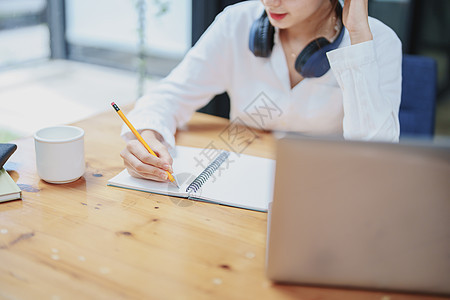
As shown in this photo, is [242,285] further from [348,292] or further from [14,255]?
[14,255]

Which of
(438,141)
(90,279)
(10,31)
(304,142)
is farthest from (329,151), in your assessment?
(10,31)

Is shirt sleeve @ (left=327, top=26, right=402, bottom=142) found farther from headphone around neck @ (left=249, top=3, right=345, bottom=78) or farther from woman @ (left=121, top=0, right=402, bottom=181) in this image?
headphone around neck @ (left=249, top=3, right=345, bottom=78)

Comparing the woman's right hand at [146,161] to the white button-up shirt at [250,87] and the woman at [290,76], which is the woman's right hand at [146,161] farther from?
the white button-up shirt at [250,87]

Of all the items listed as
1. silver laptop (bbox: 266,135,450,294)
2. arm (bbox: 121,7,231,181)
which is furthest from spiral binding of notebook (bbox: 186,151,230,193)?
silver laptop (bbox: 266,135,450,294)

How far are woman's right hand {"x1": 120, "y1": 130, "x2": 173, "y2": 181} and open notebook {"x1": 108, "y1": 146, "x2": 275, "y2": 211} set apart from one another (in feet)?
0.05

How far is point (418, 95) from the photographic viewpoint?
5.65 feet

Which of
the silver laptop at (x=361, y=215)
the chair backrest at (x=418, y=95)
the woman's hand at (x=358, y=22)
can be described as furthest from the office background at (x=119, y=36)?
the silver laptop at (x=361, y=215)

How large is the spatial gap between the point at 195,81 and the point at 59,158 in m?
0.59

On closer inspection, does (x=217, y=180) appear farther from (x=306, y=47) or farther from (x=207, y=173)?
(x=306, y=47)

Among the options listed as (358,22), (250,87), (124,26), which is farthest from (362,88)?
(124,26)

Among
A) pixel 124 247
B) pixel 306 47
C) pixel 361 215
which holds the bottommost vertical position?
pixel 124 247

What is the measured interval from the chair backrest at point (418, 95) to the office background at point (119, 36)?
3.98ft

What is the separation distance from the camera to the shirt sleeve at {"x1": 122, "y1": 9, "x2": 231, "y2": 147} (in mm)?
1432

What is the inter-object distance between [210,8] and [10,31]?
1921 millimetres
